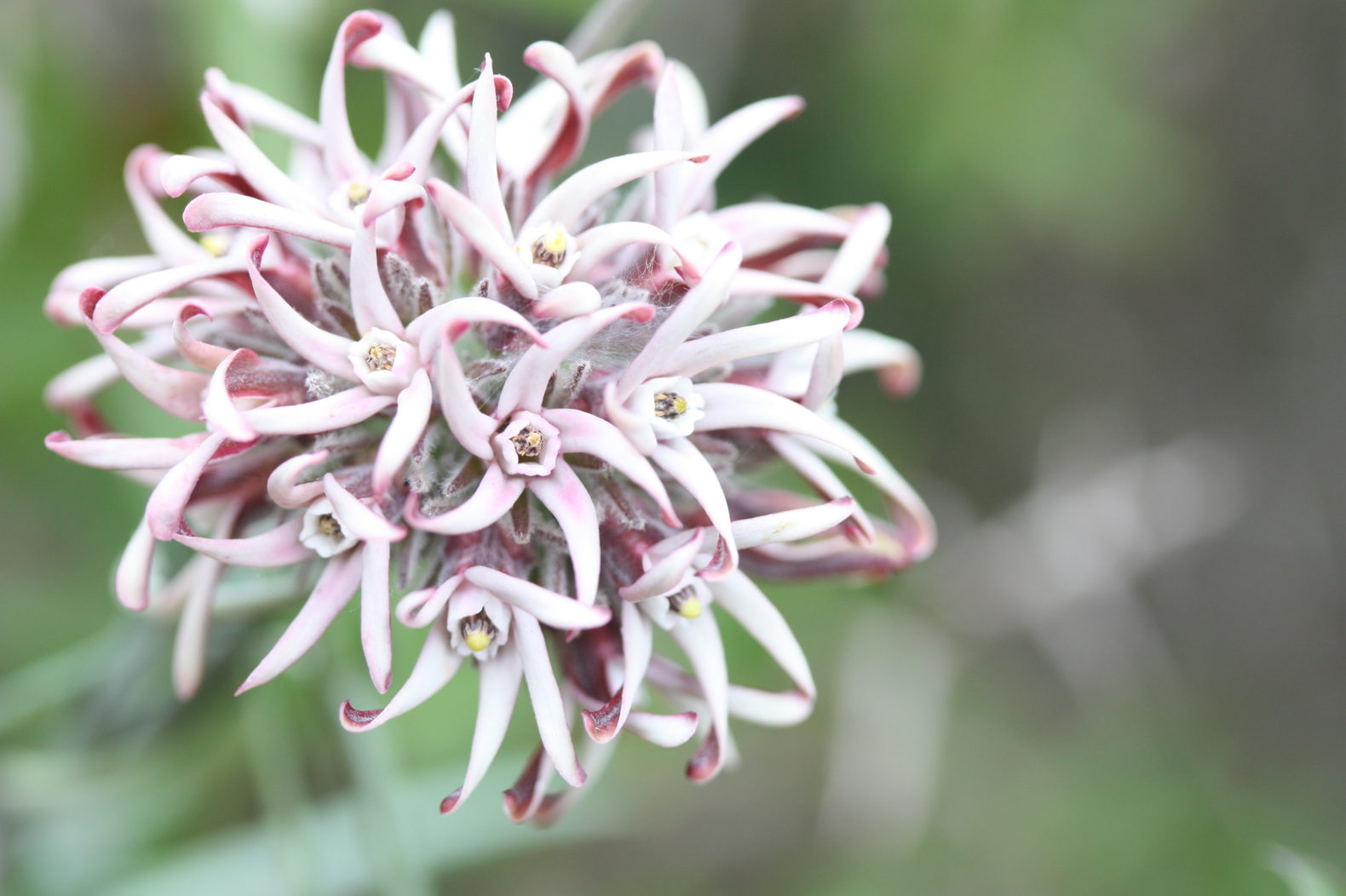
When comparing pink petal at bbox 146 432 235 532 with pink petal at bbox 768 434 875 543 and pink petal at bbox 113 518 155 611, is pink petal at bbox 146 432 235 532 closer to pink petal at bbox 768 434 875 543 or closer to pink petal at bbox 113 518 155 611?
pink petal at bbox 113 518 155 611

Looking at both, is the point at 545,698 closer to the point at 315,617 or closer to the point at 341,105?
the point at 315,617

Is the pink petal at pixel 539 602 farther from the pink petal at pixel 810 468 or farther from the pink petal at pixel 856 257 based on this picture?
the pink petal at pixel 856 257

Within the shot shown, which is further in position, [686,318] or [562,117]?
[562,117]

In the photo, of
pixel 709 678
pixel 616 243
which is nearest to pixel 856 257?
pixel 616 243

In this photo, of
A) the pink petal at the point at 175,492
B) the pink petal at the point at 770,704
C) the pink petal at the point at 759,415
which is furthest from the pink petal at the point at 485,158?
the pink petal at the point at 770,704

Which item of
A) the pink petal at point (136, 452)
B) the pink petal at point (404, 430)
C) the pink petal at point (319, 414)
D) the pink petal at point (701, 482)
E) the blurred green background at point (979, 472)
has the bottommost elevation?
the blurred green background at point (979, 472)

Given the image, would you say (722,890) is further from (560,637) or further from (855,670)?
(560,637)

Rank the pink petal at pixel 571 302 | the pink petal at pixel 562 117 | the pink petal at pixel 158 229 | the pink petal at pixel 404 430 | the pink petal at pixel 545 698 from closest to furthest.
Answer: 1. the pink petal at pixel 404 430
2. the pink petal at pixel 571 302
3. the pink petal at pixel 545 698
4. the pink petal at pixel 562 117
5. the pink petal at pixel 158 229
